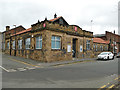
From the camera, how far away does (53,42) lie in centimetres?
1622

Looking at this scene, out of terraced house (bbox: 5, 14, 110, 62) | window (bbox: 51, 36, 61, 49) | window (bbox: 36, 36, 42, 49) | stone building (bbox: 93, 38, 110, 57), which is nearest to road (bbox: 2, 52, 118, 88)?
terraced house (bbox: 5, 14, 110, 62)

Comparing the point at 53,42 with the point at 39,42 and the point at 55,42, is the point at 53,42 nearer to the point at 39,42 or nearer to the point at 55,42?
the point at 55,42

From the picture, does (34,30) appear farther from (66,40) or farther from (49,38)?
(66,40)

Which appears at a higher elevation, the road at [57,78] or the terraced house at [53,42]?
the terraced house at [53,42]

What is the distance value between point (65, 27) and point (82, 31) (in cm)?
533

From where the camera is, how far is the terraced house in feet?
50.5

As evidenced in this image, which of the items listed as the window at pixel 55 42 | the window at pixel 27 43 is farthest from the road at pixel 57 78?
the window at pixel 27 43

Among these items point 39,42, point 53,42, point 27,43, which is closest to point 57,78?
point 53,42

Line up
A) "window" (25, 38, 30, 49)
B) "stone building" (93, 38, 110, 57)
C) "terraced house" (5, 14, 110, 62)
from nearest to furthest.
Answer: "terraced house" (5, 14, 110, 62) < "window" (25, 38, 30, 49) < "stone building" (93, 38, 110, 57)

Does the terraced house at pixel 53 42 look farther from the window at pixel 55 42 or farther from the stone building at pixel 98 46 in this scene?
the stone building at pixel 98 46

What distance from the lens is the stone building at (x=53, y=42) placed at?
15.4 metres

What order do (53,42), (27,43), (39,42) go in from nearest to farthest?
(53,42), (39,42), (27,43)

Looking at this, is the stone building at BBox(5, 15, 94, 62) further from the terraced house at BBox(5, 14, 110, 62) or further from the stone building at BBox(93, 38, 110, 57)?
the stone building at BBox(93, 38, 110, 57)

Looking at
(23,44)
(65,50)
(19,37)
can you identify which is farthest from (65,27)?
(19,37)
